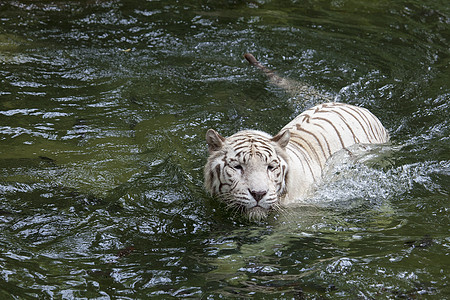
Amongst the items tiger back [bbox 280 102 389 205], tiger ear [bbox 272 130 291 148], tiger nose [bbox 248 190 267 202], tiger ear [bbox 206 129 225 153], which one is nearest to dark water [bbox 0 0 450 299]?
tiger back [bbox 280 102 389 205]

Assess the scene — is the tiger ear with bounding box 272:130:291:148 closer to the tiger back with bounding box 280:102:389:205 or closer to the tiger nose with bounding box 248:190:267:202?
the tiger back with bounding box 280:102:389:205

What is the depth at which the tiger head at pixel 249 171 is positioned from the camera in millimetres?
3158

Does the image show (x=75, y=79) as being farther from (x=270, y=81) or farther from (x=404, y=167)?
(x=404, y=167)

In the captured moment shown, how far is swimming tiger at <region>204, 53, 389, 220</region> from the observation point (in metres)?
3.19

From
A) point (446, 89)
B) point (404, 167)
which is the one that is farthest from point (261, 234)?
point (446, 89)

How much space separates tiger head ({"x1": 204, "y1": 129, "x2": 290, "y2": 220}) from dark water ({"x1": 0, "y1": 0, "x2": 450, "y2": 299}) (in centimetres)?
16

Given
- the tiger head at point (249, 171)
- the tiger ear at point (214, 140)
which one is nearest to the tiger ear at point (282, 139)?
the tiger head at point (249, 171)

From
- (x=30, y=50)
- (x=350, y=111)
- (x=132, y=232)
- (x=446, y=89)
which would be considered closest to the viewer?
(x=132, y=232)

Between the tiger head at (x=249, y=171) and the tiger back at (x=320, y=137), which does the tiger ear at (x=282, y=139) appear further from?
the tiger back at (x=320, y=137)

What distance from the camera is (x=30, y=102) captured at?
4.92 meters

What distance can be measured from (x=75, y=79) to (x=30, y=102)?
2.11ft

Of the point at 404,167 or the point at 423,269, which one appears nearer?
the point at 423,269

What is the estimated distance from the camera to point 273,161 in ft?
10.9

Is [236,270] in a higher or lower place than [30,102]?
lower
